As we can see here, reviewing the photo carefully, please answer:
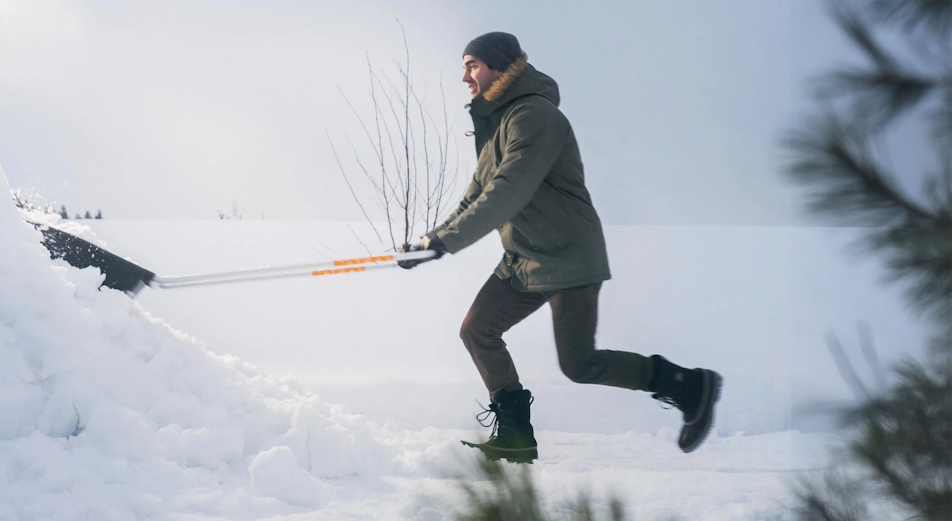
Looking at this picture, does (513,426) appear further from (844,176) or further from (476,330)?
(844,176)

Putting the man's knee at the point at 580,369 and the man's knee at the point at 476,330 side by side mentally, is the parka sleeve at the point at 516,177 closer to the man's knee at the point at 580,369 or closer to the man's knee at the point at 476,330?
the man's knee at the point at 476,330

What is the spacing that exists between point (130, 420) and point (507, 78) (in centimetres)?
186

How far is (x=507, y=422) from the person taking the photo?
3.09m

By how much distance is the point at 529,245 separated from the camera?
2.84 metres

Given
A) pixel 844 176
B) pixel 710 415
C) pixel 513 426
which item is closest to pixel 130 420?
pixel 513 426

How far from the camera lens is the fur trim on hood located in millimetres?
2891

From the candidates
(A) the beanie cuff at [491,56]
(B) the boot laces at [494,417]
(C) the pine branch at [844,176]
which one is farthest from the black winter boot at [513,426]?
(C) the pine branch at [844,176]

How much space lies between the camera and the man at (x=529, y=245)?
2.74 meters

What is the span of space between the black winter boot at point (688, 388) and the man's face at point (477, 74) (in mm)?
1219

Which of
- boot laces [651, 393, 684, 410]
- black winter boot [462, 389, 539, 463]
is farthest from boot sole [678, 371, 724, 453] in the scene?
black winter boot [462, 389, 539, 463]

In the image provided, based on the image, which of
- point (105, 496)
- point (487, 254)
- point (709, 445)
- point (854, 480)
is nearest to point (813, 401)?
point (854, 480)

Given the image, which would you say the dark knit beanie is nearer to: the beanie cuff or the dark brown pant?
the beanie cuff

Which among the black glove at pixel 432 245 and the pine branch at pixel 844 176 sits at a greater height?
the black glove at pixel 432 245

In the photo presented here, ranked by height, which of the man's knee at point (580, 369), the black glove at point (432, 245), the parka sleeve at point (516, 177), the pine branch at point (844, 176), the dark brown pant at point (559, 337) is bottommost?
the pine branch at point (844, 176)
